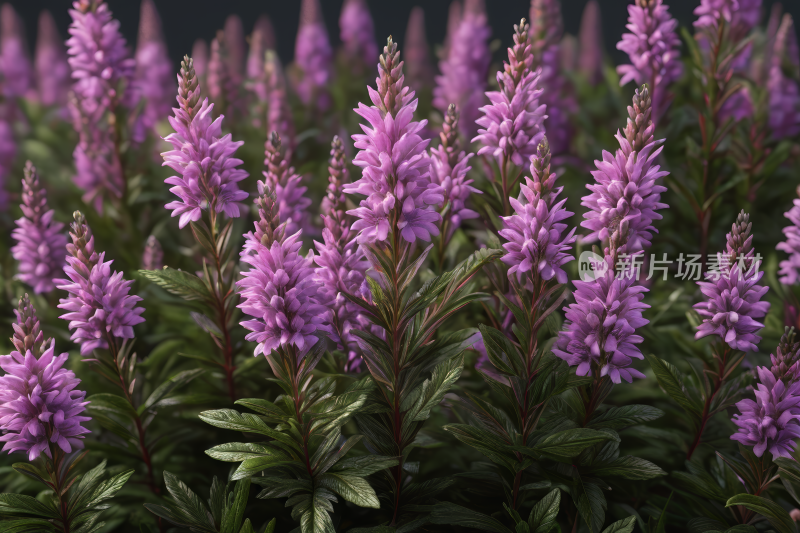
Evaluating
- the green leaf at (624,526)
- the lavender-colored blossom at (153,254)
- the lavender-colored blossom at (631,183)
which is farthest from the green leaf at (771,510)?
the lavender-colored blossom at (153,254)

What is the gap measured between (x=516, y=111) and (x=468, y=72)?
1861 millimetres

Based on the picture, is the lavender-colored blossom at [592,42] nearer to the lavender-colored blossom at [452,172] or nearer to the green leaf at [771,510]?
the lavender-colored blossom at [452,172]

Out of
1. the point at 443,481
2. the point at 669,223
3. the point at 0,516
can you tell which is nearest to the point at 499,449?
the point at 443,481

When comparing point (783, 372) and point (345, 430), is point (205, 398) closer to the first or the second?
point (345, 430)

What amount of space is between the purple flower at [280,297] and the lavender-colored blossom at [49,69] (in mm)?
4533

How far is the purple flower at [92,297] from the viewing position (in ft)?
5.26

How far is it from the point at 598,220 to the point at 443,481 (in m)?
0.82

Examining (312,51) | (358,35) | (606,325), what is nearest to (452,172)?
(606,325)

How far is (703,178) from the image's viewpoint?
2447 mm

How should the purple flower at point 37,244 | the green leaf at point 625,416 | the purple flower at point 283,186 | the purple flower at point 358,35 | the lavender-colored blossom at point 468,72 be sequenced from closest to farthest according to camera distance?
the green leaf at point 625,416 → the purple flower at point 283,186 → the purple flower at point 37,244 → the lavender-colored blossom at point 468,72 → the purple flower at point 358,35

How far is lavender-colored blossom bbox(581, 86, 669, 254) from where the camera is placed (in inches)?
58.7

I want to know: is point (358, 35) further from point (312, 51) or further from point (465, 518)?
point (465, 518)

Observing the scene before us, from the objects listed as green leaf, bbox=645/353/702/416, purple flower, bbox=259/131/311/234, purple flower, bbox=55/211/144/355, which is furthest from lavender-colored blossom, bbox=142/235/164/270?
green leaf, bbox=645/353/702/416

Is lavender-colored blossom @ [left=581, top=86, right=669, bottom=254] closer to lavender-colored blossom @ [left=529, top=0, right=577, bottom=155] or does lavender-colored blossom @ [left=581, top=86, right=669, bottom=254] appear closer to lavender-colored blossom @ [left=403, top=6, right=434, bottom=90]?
lavender-colored blossom @ [left=529, top=0, right=577, bottom=155]
